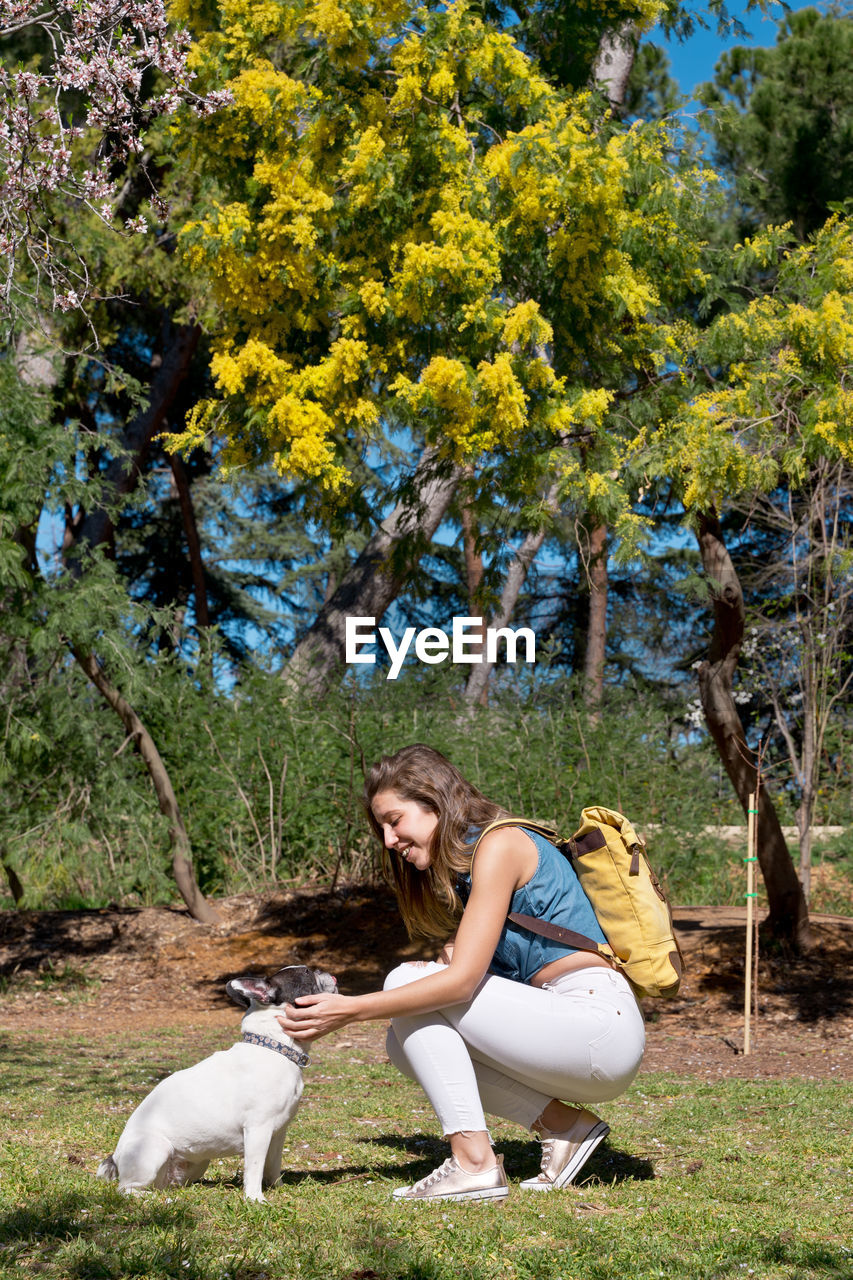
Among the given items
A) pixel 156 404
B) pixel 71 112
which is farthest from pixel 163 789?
pixel 156 404

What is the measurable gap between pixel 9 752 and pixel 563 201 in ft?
16.8

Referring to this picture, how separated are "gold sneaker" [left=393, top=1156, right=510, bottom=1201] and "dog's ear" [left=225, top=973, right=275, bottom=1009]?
0.62 meters

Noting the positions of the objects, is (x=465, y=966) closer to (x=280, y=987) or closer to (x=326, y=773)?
(x=280, y=987)

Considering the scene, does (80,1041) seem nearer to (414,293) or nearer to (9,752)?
(9,752)

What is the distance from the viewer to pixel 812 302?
713 centimetres

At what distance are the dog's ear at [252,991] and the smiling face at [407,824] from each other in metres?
0.48

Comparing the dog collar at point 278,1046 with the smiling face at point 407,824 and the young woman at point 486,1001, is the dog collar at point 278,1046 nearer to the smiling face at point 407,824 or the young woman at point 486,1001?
the young woman at point 486,1001

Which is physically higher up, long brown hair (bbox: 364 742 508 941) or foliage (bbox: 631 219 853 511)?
foliage (bbox: 631 219 853 511)

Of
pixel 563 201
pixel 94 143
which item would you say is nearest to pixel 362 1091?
pixel 563 201

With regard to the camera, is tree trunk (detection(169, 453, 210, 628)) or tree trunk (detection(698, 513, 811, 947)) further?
tree trunk (detection(169, 453, 210, 628))

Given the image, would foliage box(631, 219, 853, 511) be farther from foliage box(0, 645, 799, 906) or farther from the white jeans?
the white jeans

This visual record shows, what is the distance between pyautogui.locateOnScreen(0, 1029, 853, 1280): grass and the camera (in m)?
2.66

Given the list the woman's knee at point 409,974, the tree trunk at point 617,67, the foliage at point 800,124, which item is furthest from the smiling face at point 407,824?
the foliage at point 800,124

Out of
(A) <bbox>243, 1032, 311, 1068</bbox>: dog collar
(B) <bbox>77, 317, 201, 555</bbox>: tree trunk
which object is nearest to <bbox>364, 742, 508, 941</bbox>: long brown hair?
(A) <bbox>243, 1032, 311, 1068</bbox>: dog collar
